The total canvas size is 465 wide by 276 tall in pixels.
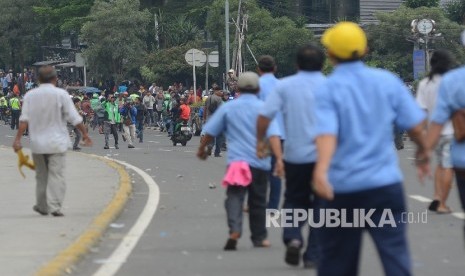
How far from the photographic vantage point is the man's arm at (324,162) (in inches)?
266

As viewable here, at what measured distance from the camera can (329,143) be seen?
6.78 meters

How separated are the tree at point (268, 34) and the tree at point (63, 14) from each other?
44.9ft

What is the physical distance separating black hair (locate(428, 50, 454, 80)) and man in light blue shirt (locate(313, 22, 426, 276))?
7.13 metres

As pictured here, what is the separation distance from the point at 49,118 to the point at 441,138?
460cm

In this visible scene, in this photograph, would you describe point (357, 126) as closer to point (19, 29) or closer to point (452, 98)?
point (452, 98)

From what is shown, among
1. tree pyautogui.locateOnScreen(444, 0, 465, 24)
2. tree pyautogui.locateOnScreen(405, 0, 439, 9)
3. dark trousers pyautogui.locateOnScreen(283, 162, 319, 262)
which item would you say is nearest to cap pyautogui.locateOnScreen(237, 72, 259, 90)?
dark trousers pyautogui.locateOnScreen(283, 162, 319, 262)

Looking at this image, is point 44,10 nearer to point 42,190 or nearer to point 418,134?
point 42,190

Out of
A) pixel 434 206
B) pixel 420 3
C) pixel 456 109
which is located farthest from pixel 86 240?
pixel 420 3

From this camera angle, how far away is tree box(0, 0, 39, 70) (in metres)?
90.2

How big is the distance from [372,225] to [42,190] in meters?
8.95

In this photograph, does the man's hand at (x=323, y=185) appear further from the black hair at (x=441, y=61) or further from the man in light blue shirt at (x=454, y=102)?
the black hair at (x=441, y=61)

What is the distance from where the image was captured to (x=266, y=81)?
1327 cm

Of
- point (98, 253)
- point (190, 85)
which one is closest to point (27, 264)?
point (98, 253)

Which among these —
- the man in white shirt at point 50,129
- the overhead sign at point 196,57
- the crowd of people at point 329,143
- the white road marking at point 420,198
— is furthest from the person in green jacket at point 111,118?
the man in white shirt at point 50,129
